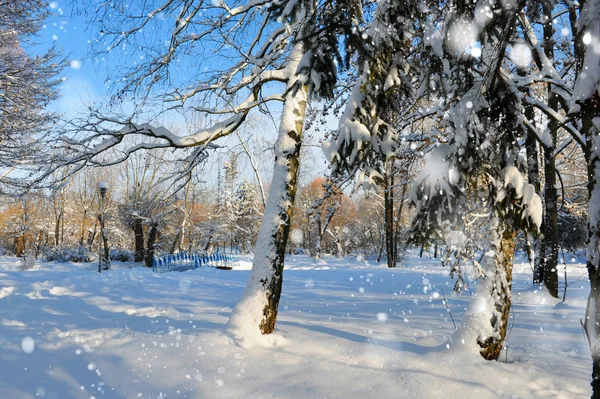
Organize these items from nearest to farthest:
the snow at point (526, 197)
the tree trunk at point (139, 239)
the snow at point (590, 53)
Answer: the snow at point (590, 53)
the snow at point (526, 197)
the tree trunk at point (139, 239)

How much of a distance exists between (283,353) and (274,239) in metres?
1.48

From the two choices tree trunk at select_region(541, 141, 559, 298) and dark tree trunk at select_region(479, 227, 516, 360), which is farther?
tree trunk at select_region(541, 141, 559, 298)

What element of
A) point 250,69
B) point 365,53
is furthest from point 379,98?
point 250,69

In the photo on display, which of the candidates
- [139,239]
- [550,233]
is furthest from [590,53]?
[139,239]

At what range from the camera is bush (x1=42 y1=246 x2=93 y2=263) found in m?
21.1

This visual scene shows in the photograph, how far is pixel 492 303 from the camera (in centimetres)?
389

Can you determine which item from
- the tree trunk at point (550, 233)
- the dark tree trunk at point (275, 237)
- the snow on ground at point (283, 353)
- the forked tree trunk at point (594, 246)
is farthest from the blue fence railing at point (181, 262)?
the forked tree trunk at point (594, 246)

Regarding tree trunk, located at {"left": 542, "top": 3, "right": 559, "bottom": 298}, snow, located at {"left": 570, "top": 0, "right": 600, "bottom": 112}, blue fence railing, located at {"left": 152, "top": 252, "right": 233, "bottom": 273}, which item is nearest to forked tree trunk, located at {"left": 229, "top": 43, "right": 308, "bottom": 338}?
snow, located at {"left": 570, "top": 0, "right": 600, "bottom": 112}

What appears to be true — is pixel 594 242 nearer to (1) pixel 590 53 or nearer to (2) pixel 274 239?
(1) pixel 590 53

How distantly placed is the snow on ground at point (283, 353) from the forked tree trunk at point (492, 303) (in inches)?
8.4

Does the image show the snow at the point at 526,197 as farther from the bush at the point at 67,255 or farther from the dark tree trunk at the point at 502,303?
the bush at the point at 67,255

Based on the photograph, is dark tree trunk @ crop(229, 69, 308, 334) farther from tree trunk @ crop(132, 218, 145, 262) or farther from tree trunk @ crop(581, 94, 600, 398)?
tree trunk @ crop(132, 218, 145, 262)

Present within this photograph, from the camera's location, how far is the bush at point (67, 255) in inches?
832

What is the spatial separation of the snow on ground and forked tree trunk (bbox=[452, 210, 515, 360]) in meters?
0.21
